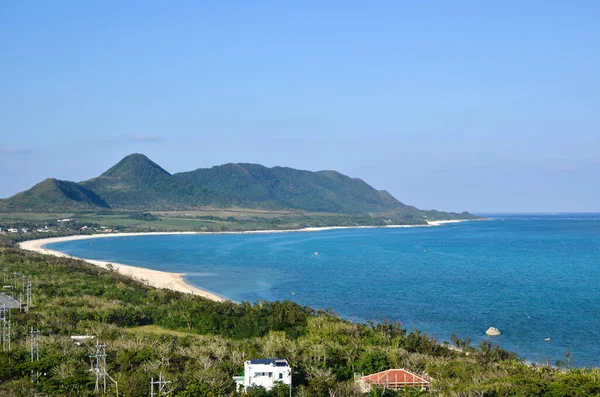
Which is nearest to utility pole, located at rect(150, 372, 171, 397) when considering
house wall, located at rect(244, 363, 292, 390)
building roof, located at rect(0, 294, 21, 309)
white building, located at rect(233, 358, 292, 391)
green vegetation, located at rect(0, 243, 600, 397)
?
green vegetation, located at rect(0, 243, 600, 397)

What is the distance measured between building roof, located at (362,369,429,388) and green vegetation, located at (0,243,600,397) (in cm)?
90

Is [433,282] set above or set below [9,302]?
below

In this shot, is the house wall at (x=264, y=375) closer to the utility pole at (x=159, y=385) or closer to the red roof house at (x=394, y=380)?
the utility pole at (x=159, y=385)

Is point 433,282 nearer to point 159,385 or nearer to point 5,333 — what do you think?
point 5,333

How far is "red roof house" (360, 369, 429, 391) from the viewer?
2595cm

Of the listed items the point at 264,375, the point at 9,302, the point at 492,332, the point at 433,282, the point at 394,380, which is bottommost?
the point at 492,332

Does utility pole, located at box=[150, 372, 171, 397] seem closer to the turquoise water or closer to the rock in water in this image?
the turquoise water

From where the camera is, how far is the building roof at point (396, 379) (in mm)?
26094

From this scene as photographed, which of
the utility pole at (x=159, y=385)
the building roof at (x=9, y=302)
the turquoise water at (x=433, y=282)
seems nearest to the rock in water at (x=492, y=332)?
the turquoise water at (x=433, y=282)

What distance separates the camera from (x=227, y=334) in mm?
38844

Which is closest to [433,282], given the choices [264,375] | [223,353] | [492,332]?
[492,332]

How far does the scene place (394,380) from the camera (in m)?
26.4

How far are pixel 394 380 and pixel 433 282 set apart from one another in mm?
46403

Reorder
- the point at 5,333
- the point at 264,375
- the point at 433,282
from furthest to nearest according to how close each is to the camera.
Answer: the point at 433,282
the point at 5,333
the point at 264,375
